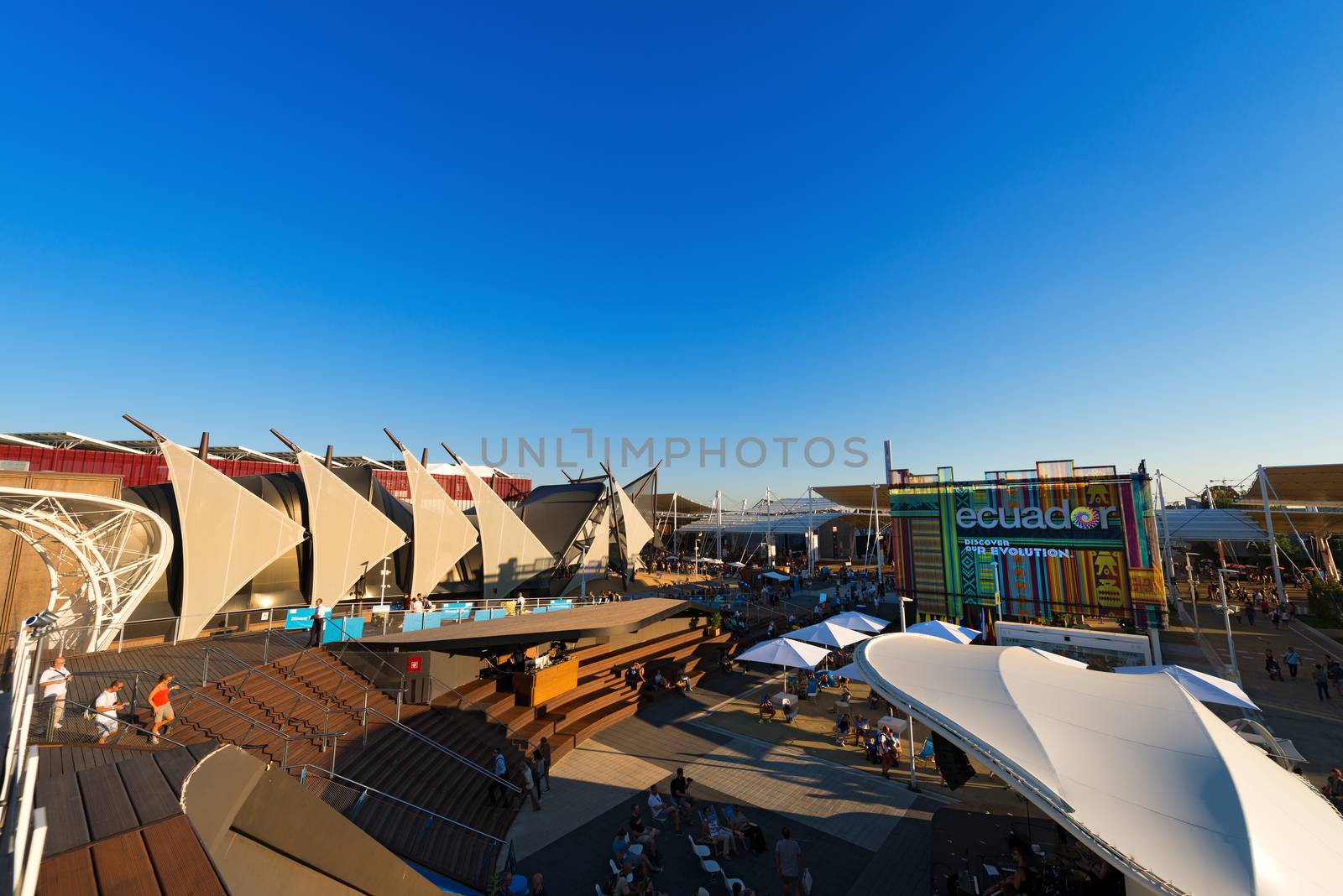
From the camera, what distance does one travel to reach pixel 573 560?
1610 inches

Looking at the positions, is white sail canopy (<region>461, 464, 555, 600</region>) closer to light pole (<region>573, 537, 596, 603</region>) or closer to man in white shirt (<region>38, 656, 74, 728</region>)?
light pole (<region>573, 537, 596, 603</region>)

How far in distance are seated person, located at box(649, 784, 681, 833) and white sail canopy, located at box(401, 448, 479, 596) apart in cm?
2232

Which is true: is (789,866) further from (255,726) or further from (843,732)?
(255,726)

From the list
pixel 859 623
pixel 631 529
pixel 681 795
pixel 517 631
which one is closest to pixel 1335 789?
pixel 859 623

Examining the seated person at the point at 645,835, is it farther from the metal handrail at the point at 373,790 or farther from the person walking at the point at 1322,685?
the person walking at the point at 1322,685

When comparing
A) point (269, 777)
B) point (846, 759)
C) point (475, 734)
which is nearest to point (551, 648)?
point (475, 734)

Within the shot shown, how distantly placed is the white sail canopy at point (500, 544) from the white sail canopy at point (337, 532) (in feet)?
20.8

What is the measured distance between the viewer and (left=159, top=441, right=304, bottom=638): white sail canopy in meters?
20.7

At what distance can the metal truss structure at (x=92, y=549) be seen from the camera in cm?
1498

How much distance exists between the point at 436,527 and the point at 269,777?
29.4 meters

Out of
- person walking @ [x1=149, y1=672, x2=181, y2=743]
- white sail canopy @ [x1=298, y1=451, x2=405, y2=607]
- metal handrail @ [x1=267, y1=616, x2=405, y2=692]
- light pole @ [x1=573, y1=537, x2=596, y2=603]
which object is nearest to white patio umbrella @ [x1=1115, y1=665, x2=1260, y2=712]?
metal handrail @ [x1=267, y1=616, x2=405, y2=692]

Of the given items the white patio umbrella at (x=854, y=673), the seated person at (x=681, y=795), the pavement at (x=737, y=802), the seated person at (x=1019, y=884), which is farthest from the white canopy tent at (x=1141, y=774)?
the seated person at (x=681, y=795)

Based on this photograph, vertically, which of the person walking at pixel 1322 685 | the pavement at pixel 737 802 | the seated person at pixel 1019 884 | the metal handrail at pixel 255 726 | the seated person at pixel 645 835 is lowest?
the pavement at pixel 737 802

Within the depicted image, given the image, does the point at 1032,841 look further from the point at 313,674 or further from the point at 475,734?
the point at 313,674
